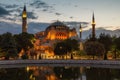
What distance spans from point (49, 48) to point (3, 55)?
50.9m

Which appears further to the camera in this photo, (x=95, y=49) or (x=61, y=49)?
(x=61, y=49)

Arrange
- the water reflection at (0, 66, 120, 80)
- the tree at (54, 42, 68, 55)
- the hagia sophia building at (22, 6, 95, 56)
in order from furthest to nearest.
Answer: the hagia sophia building at (22, 6, 95, 56)
the tree at (54, 42, 68, 55)
the water reflection at (0, 66, 120, 80)

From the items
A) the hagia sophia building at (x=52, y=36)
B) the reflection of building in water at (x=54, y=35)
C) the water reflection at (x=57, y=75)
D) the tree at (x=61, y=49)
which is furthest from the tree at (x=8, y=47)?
the reflection of building in water at (x=54, y=35)

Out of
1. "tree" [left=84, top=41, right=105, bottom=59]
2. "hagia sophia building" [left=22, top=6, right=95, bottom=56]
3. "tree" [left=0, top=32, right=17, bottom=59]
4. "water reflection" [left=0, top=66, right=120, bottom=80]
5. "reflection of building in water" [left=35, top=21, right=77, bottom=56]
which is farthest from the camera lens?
"reflection of building in water" [left=35, top=21, right=77, bottom=56]

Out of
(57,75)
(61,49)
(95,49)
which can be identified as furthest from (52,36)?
(57,75)

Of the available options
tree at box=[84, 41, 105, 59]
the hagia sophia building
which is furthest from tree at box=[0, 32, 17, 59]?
the hagia sophia building

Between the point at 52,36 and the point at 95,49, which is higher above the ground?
the point at 52,36

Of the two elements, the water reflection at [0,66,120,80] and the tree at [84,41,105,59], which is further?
the tree at [84,41,105,59]

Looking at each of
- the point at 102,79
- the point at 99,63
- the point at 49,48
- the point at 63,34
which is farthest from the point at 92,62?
the point at 63,34

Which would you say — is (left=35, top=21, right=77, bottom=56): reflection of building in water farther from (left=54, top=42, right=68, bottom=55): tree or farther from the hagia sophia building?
(left=54, top=42, right=68, bottom=55): tree

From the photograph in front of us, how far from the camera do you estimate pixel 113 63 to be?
4944 cm

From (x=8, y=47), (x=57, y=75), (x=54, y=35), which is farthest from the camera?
(x=54, y=35)

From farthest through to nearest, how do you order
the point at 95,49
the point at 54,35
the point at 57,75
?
the point at 54,35
the point at 95,49
the point at 57,75

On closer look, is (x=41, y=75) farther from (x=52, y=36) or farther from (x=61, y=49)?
(x=52, y=36)
